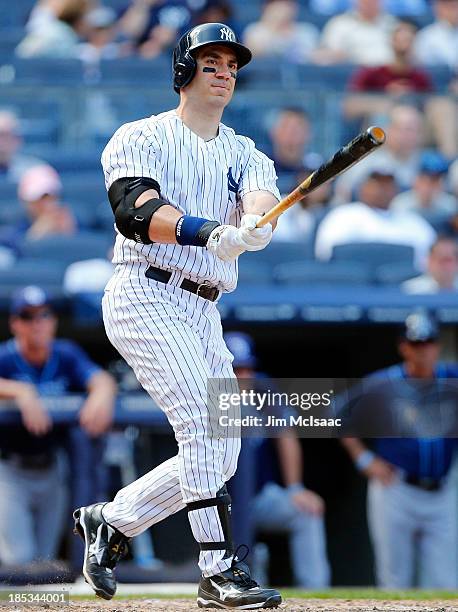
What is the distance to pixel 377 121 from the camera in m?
8.52

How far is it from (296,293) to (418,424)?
3.20 feet

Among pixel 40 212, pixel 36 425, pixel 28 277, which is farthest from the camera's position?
pixel 40 212

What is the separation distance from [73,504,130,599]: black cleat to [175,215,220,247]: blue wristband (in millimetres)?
1011

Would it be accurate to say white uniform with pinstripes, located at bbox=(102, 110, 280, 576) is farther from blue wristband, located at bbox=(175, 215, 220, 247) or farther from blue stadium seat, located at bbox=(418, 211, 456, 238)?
blue stadium seat, located at bbox=(418, 211, 456, 238)

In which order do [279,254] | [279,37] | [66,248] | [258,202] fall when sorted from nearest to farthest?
[258,202] → [66,248] → [279,254] → [279,37]

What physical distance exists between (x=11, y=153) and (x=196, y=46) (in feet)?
15.3

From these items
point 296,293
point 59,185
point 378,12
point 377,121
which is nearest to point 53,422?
point 296,293

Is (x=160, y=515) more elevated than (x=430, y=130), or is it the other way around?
(x=430, y=130)

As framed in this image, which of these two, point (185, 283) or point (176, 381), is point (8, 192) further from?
point (176, 381)

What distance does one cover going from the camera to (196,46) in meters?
3.85

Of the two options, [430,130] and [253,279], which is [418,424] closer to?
[253,279]

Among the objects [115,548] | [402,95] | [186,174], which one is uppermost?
[402,95]

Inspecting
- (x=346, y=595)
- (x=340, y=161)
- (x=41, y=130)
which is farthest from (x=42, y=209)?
(x=340, y=161)

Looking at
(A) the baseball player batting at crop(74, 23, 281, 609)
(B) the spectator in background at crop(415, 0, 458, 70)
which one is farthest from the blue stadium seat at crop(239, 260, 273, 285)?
(A) the baseball player batting at crop(74, 23, 281, 609)
